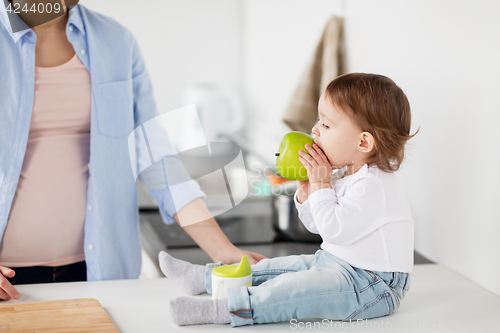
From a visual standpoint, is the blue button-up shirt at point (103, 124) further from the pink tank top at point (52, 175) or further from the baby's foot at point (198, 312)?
the baby's foot at point (198, 312)

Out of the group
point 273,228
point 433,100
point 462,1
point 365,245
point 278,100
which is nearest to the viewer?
point 365,245

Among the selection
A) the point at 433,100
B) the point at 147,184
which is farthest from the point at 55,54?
the point at 433,100

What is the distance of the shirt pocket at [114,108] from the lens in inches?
36.6

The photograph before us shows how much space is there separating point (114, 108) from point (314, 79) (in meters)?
0.70

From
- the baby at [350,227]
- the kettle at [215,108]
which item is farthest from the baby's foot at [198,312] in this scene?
the kettle at [215,108]

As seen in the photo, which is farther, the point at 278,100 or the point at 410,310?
the point at 278,100

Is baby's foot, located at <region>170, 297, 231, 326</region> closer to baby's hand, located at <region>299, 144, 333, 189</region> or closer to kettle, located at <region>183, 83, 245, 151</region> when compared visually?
baby's hand, located at <region>299, 144, 333, 189</region>

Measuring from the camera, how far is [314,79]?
1.45 metres

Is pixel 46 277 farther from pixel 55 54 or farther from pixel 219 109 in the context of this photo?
pixel 219 109

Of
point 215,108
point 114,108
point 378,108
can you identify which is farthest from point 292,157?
point 215,108

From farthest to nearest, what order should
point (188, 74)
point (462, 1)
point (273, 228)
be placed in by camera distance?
point (188, 74) < point (273, 228) < point (462, 1)

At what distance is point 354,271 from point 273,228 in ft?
1.83

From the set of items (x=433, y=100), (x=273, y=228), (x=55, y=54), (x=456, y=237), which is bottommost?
(x=273, y=228)

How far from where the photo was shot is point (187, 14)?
2.10 metres
